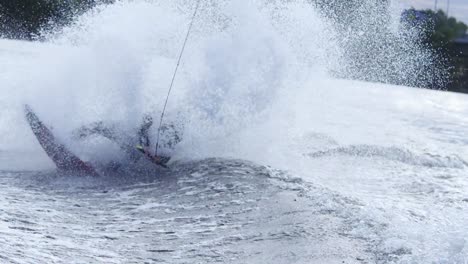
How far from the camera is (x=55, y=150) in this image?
10797 mm

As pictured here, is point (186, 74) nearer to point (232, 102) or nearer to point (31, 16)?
point (232, 102)

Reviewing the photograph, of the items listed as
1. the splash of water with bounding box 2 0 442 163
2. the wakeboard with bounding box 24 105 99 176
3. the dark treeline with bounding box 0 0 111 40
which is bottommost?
the wakeboard with bounding box 24 105 99 176

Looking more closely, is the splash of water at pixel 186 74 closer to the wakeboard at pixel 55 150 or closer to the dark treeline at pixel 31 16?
the wakeboard at pixel 55 150

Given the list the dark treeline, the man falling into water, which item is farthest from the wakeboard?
the dark treeline

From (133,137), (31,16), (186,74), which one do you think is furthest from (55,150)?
(31,16)

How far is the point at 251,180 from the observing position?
10.4m

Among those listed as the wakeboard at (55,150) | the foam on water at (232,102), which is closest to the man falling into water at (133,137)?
the foam on water at (232,102)

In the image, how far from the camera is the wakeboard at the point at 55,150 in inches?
409

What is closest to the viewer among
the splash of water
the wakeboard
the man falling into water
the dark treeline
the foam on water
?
the wakeboard

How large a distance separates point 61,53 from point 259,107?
4287 mm

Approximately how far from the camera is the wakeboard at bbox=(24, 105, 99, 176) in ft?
34.1

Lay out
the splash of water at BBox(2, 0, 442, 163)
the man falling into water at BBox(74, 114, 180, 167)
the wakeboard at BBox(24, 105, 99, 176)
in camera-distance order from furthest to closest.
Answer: the splash of water at BBox(2, 0, 442, 163) < the man falling into water at BBox(74, 114, 180, 167) < the wakeboard at BBox(24, 105, 99, 176)

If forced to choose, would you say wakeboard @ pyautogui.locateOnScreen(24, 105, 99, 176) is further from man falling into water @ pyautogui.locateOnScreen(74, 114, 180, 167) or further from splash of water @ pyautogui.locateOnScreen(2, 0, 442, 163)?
man falling into water @ pyautogui.locateOnScreen(74, 114, 180, 167)

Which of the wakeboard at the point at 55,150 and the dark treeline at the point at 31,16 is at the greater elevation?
the dark treeline at the point at 31,16
